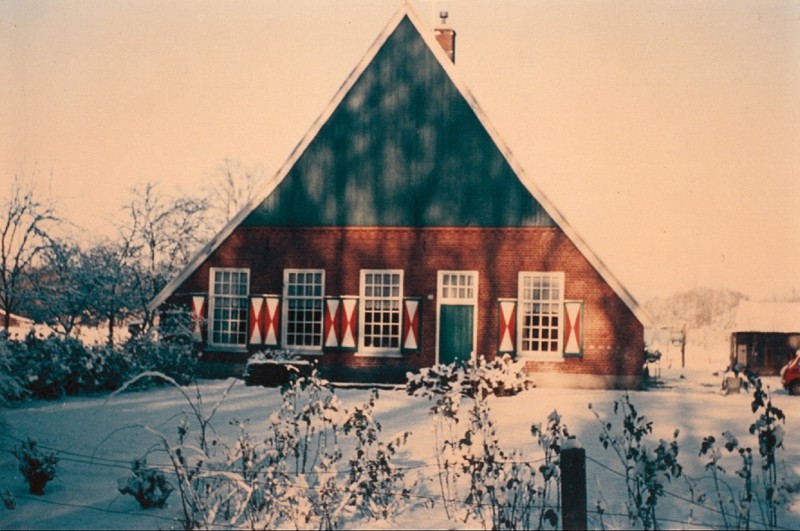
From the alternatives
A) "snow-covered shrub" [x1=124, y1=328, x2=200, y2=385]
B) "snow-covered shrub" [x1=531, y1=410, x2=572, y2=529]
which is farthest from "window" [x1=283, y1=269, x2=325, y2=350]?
"snow-covered shrub" [x1=531, y1=410, x2=572, y2=529]

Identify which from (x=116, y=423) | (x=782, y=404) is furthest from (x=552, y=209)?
(x=116, y=423)

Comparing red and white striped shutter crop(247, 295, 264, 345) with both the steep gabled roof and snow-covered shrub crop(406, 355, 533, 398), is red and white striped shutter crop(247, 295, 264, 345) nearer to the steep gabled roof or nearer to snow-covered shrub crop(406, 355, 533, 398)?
the steep gabled roof

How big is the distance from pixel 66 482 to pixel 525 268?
12.5m

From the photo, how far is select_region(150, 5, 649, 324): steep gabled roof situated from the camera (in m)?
18.5

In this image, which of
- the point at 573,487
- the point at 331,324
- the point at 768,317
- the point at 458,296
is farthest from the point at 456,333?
the point at 768,317

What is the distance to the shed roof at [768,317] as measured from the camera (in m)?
29.8

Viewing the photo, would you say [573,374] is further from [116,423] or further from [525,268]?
[116,423]

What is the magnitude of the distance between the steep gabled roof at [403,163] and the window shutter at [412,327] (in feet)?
6.53

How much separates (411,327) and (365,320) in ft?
3.95

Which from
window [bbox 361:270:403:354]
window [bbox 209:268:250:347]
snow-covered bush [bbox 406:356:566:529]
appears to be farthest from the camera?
window [bbox 209:268:250:347]

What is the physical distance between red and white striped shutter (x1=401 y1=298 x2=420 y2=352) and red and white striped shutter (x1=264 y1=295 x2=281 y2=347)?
127 inches

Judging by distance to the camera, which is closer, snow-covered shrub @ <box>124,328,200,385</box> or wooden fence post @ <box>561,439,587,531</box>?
wooden fence post @ <box>561,439,587,531</box>

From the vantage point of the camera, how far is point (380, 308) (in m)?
19.2

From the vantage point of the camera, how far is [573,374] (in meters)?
18.3
